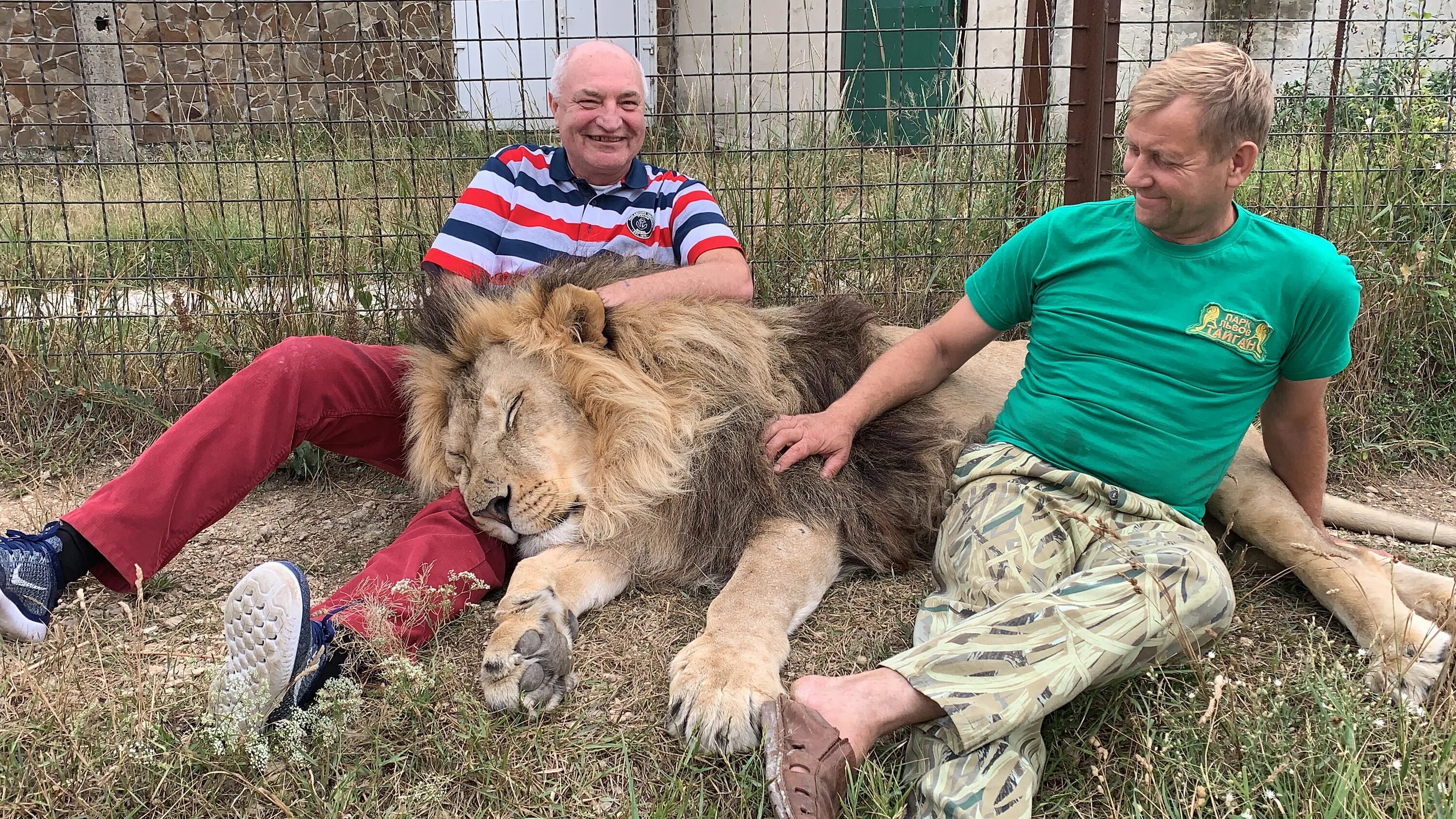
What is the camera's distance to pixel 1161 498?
2.38 m

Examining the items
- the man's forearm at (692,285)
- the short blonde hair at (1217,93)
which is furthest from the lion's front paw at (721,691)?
the short blonde hair at (1217,93)

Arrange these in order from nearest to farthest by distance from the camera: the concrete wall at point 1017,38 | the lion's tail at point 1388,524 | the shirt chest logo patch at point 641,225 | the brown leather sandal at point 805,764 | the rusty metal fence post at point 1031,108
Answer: the brown leather sandal at point 805,764
the lion's tail at point 1388,524
the shirt chest logo patch at point 641,225
the rusty metal fence post at point 1031,108
the concrete wall at point 1017,38

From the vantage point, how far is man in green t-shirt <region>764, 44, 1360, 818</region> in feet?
6.05

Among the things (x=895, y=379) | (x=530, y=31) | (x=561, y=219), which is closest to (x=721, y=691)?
(x=895, y=379)

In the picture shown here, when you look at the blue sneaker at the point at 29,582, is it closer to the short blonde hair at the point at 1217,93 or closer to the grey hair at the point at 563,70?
the grey hair at the point at 563,70

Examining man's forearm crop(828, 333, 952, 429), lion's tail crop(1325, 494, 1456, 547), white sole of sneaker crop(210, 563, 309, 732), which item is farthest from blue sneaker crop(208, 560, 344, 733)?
lion's tail crop(1325, 494, 1456, 547)

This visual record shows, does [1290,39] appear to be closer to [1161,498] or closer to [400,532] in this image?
[1161,498]

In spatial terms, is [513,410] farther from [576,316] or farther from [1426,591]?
[1426,591]

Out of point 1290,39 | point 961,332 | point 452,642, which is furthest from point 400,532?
point 1290,39

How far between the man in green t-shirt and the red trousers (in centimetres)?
89

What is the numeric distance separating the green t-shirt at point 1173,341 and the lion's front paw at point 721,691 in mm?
885

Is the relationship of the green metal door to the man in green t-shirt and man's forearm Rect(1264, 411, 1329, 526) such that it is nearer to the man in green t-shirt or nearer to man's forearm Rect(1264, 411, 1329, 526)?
the man in green t-shirt

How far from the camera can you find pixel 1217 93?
2090 millimetres

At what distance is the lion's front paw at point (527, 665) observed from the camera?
2129 millimetres
